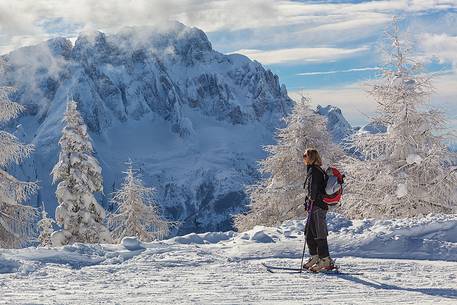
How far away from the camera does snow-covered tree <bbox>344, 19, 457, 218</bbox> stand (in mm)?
21922

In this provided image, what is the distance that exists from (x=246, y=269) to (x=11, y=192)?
567 inches

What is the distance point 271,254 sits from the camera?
10.7 metres

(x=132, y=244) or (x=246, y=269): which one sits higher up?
(x=132, y=244)

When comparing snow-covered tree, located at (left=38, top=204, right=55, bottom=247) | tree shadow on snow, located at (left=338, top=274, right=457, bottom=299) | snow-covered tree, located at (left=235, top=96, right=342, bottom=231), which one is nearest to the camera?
tree shadow on snow, located at (left=338, top=274, right=457, bottom=299)

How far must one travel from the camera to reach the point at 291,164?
29078 millimetres

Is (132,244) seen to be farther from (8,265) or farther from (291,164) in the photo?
(291,164)

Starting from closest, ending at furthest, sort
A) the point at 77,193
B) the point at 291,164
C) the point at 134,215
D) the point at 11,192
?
the point at 11,192 < the point at 77,193 < the point at 291,164 < the point at 134,215

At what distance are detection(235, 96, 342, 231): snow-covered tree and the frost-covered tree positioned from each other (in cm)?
765

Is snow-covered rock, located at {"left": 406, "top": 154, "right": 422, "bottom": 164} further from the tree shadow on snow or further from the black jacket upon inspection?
the tree shadow on snow

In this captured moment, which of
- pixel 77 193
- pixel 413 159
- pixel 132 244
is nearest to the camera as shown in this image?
pixel 132 244

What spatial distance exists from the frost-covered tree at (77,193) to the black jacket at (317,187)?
1893 centimetres

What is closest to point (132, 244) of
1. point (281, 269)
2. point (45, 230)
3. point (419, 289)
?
point (281, 269)

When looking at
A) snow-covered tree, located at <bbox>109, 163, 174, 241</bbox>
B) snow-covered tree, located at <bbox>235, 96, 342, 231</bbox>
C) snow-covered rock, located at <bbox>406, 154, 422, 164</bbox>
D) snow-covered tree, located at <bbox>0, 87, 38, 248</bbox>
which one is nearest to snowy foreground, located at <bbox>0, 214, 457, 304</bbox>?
snow-covered rock, located at <bbox>406, 154, 422, 164</bbox>

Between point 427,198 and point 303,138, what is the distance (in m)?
8.29
